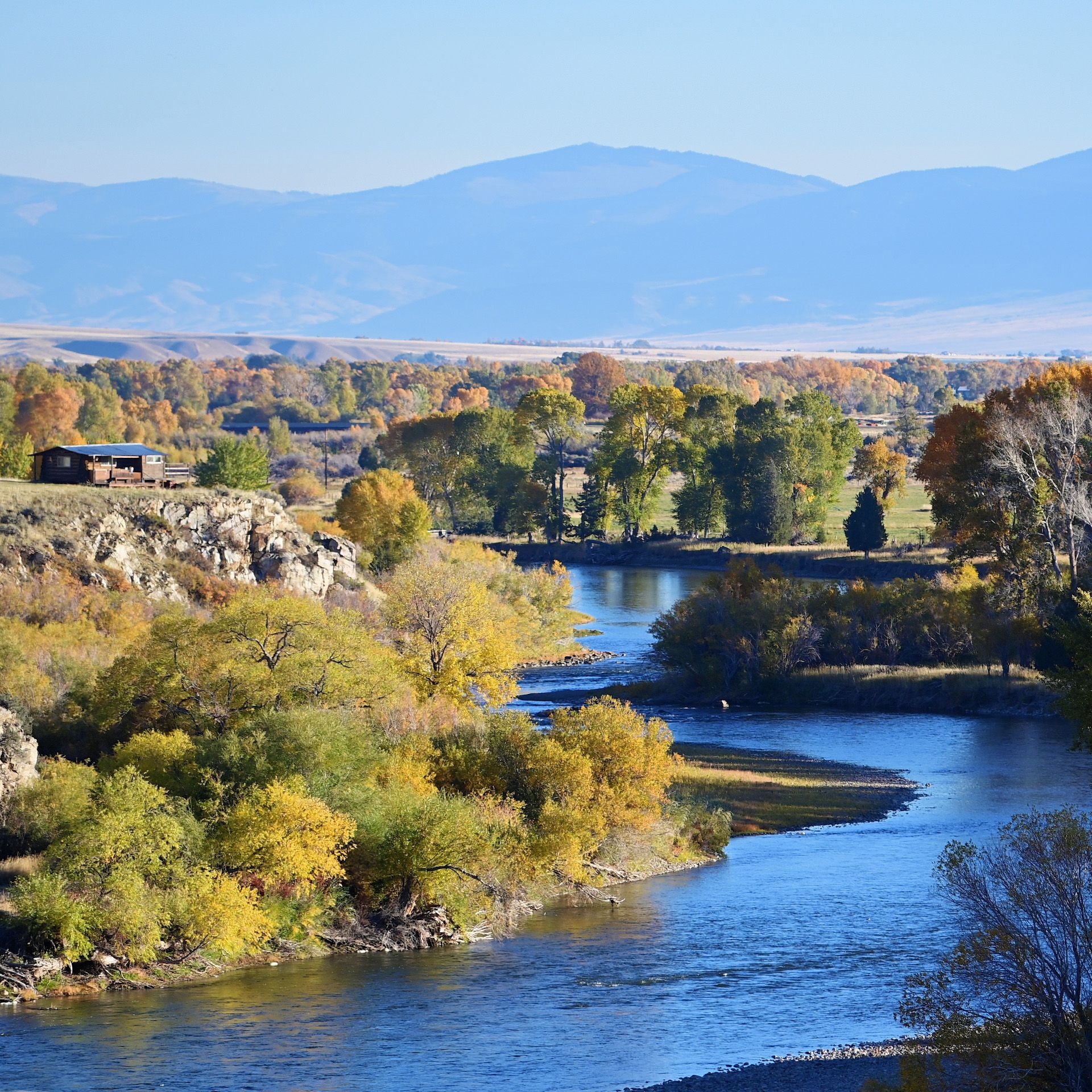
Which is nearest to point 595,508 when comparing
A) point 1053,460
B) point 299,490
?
point 299,490

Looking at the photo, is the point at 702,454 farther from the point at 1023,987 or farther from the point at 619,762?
the point at 1023,987

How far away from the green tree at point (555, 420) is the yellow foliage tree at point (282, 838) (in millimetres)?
104258

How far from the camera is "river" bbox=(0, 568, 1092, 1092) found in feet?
111

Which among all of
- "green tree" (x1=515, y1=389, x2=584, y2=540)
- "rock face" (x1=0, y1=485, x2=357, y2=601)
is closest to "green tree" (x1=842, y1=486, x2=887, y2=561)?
"green tree" (x1=515, y1=389, x2=584, y2=540)

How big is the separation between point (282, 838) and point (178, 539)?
55.4m

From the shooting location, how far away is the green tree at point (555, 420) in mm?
149750

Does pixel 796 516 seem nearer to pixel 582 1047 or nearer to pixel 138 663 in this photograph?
pixel 138 663

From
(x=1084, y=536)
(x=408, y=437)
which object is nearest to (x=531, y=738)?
(x=1084, y=536)

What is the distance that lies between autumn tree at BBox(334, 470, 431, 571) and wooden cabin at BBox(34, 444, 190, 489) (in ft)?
49.1

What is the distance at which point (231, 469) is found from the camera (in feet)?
372

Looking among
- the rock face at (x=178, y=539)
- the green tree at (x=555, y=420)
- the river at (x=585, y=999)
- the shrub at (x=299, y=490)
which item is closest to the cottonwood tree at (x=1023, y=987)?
the river at (x=585, y=999)

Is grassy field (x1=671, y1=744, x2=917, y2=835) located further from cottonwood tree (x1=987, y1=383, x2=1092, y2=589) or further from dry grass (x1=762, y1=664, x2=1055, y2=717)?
cottonwood tree (x1=987, y1=383, x2=1092, y2=589)

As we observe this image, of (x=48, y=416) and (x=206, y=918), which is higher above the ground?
(x=48, y=416)

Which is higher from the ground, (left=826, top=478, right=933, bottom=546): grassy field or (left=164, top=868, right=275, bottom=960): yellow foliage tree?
(left=826, top=478, right=933, bottom=546): grassy field
